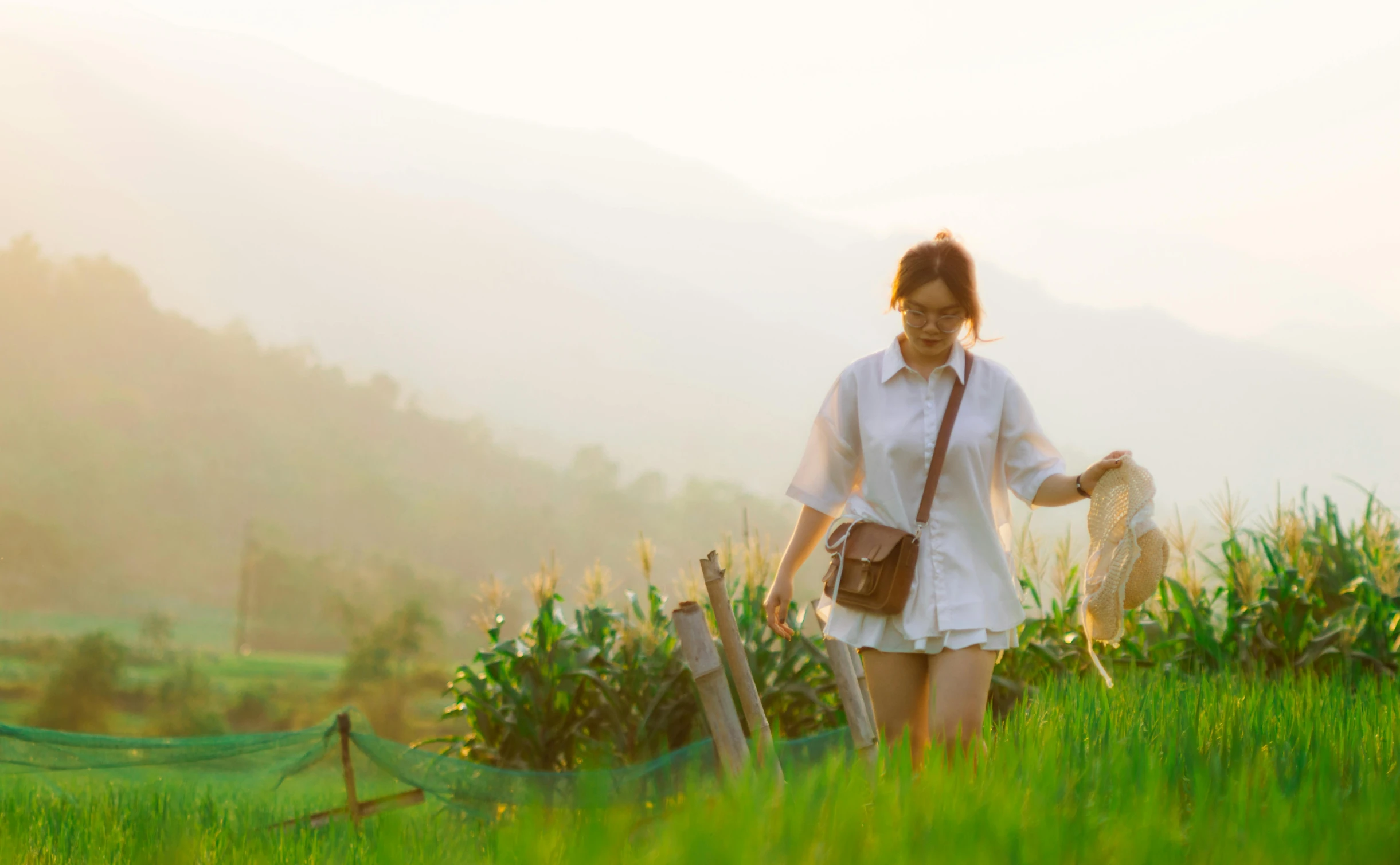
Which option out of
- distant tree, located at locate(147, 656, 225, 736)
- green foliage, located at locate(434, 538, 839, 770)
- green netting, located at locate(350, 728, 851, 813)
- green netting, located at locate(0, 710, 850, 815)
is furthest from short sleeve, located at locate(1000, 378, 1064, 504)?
distant tree, located at locate(147, 656, 225, 736)

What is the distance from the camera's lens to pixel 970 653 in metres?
2.77

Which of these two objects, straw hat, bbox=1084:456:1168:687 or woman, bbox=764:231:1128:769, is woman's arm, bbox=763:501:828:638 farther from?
straw hat, bbox=1084:456:1168:687

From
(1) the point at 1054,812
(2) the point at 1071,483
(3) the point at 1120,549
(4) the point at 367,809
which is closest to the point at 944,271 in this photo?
Result: (2) the point at 1071,483

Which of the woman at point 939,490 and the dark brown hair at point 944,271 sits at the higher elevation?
the dark brown hair at point 944,271

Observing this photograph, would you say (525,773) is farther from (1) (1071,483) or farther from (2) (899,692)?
(1) (1071,483)

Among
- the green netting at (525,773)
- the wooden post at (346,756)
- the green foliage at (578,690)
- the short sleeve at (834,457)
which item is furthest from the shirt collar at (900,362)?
the wooden post at (346,756)

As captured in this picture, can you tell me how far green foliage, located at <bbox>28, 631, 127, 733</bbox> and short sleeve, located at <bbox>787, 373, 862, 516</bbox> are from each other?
915 inches

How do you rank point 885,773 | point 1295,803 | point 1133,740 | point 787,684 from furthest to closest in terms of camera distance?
point 787,684 → point 1133,740 → point 885,773 → point 1295,803

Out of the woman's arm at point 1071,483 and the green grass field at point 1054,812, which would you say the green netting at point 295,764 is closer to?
the green grass field at point 1054,812

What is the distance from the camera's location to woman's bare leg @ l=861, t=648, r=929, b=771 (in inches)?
112

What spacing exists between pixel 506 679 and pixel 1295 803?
4.16 metres

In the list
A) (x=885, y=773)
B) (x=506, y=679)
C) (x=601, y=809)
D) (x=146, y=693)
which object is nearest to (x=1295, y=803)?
(x=885, y=773)

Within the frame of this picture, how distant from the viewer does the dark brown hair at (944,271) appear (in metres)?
2.79

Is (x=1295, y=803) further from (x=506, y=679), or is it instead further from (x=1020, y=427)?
(x=506, y=679)
